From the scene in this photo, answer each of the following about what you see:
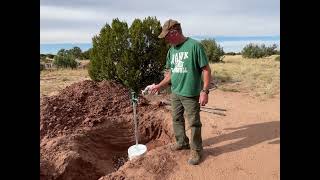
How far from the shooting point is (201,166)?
5.48 m

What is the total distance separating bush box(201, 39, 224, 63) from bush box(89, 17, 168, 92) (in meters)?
14.9

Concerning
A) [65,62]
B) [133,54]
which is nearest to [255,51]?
[65,62]

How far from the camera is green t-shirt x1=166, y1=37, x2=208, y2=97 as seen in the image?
17.5ft

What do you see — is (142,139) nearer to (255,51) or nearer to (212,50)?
(212,50)

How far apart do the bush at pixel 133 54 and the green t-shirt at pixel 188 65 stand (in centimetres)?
534

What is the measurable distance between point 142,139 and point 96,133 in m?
0.88

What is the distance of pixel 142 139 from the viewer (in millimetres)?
7938

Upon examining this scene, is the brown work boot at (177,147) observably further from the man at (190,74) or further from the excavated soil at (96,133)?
the man at (190,74)

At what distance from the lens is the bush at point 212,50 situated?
26062mm
